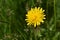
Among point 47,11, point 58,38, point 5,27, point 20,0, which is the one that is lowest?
point 58,38

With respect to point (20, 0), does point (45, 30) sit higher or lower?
lower

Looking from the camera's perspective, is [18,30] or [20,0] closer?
[18,30]

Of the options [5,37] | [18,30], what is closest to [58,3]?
[18,30]

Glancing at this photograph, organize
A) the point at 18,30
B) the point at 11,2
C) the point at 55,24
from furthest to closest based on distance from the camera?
1. the point at 11,2
2. the point at 18,30
3. the point at 55,24

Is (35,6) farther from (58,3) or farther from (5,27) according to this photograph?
(5,27)

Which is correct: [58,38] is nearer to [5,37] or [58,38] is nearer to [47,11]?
[47,11]

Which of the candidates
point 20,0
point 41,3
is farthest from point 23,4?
point 41,3

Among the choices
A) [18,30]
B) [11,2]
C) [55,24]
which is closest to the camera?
[55,24]
